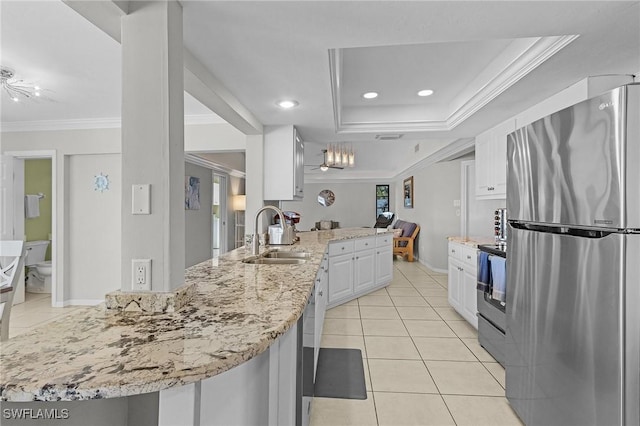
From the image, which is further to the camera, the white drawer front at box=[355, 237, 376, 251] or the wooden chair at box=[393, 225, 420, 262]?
the wooden chair at box=[393, 225, 420, 262]

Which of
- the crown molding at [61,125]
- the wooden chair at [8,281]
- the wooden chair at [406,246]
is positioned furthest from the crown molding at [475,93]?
the wooden chair at [406,246]

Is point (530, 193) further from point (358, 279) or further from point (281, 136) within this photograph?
point (358, 279)

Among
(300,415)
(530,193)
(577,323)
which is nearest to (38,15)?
(300,415)

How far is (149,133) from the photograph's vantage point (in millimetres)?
1283

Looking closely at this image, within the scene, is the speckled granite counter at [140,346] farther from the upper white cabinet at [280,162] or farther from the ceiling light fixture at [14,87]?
the ceiling light fixture at [14,87]

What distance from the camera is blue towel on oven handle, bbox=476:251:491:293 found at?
111 inches

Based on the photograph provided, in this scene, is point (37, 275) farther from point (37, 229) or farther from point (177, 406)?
point (177, 406)

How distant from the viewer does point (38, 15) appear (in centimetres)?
188

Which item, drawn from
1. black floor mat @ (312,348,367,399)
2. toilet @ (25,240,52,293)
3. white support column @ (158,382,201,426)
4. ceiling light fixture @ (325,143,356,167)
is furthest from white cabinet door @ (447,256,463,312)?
toilet @ (25,240,52,293)

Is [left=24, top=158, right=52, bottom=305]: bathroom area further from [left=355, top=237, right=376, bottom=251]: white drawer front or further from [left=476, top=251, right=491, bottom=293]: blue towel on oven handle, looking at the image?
[left=476, top=251, right=491, bottom=293]: blue towel on oven handle

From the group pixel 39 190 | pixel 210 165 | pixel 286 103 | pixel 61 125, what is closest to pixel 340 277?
pixel 286 103

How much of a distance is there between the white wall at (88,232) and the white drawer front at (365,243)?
3.19 meters

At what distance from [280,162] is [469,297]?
242cm

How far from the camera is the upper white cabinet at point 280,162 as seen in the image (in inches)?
137
